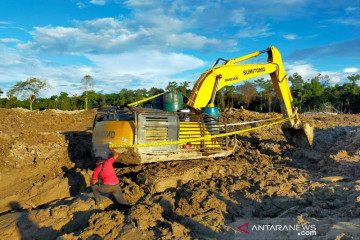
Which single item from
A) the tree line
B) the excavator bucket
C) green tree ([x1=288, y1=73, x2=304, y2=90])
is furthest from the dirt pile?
green tree ([x1=288, y1=73, x2=304, y2=90])

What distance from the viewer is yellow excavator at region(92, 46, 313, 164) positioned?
19.3 feet

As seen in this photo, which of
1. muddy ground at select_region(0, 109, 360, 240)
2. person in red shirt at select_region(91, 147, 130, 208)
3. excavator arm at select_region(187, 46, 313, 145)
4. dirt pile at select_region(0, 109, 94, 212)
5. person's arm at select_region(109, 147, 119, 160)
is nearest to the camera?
muddy ground at select_region(0, 109, 360, 240)

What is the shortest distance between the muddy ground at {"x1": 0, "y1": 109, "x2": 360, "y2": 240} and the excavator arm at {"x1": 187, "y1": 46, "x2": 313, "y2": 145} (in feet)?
2.54

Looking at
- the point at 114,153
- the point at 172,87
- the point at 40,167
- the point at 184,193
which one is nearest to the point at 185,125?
the point at 184,193

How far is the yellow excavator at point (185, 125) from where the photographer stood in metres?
5.89

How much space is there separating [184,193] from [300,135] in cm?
547

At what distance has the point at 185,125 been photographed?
6.74 meters

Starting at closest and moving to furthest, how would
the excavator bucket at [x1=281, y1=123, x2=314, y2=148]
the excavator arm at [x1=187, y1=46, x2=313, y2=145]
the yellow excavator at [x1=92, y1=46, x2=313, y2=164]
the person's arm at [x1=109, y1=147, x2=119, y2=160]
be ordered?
the person's arm at [x1=109, y1=147, x2=119, y2=160], the yellow excavator at [x1=92, y1=46, x2=313, y2=164], the excavator arm at [x1=187, y1=46, x2=313, y2=145], the excavator bucket at [x1=281, y1=123, x2=314, y2=148]

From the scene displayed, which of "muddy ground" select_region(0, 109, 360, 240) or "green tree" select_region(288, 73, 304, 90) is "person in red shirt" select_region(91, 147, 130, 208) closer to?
"muddy ground" select_region(0, 109, 360, 240)

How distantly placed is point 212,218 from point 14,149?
5.88 metres

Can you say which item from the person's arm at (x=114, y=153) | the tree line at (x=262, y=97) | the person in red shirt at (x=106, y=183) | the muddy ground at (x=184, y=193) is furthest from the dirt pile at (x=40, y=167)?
the tree line at (x=262, y=97)

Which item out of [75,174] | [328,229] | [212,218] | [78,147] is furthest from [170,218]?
[78,147]

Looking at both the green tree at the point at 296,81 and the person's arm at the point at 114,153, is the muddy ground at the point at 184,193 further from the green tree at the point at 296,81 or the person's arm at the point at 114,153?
the green tree at the point at 296,81

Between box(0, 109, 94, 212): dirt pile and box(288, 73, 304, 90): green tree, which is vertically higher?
box(288, 73, 304, 90): green tree
